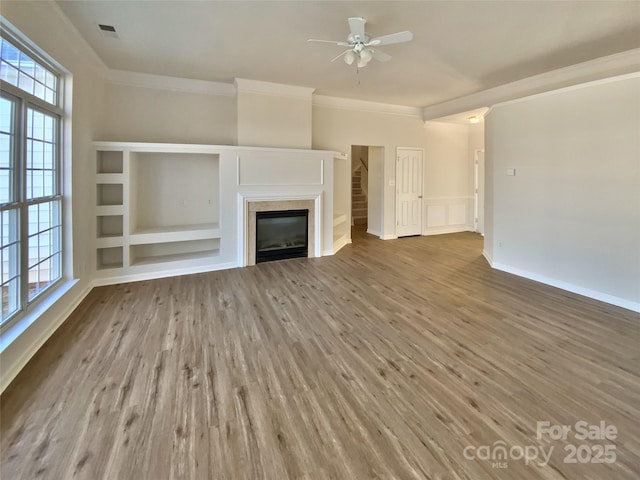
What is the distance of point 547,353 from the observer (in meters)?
2.82

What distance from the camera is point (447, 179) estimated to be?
29.3 feet

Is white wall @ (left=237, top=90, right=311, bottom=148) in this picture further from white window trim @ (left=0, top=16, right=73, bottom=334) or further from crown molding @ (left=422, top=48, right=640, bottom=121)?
crown molding @ (left=422, top=48, right=640, bottom=121)

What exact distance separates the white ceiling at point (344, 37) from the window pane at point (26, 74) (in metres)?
0.76

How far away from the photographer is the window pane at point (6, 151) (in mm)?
2578

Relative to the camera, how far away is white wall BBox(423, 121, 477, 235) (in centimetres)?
866

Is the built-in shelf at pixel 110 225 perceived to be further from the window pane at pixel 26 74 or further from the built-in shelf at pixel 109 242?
the window pane at pixel 26 74

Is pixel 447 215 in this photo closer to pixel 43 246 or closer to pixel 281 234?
pixel 281 234

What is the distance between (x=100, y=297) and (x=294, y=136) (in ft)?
13.9

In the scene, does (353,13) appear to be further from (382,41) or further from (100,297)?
(100,297)

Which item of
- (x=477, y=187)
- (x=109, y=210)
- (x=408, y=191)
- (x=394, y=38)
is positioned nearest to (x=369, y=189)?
(x=408, y=191)

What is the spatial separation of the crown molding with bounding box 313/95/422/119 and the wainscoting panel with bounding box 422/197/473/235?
2.32 metres

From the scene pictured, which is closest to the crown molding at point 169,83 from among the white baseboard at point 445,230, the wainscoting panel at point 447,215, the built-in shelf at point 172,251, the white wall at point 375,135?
the white wall at point 375,135

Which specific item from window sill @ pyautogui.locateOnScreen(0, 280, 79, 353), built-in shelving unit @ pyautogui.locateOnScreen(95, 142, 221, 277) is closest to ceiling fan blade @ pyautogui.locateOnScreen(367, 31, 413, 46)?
built-in shelving unit @ pyautogui.locateOnScreen(95, 142, 221, 277)

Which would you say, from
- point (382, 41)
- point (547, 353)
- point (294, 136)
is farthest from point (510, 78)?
point (547, 353)
